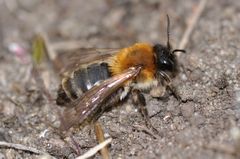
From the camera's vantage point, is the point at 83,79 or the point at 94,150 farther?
the point at 83,79

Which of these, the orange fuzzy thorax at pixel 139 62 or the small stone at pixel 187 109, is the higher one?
the orange fuzzy thorax at pixel 139 62

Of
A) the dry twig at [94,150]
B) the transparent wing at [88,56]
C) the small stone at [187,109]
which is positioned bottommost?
the dry twig at [94,150]

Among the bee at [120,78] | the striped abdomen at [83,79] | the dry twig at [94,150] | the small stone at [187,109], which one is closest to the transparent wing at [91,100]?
A: the bee at [120,78]

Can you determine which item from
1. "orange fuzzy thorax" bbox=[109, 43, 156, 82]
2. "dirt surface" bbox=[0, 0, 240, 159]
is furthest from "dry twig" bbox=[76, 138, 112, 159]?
"orange fuzzy thorax" bbox=[109, 43, 156, 82]

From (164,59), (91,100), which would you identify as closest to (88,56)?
(91,100)

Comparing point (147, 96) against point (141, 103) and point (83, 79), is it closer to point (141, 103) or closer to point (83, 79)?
point (141, 103)

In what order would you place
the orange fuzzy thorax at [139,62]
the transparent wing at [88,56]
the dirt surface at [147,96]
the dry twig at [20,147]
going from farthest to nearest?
the transparent wing at [88,56], the orange fuzzy thorax at [139,62], the dry twig at [20,147], the dirt surface at [147,96]

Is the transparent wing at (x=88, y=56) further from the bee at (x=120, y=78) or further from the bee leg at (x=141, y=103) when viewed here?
the bee leg at (x=141, y=103)

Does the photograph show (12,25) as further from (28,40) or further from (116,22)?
(116,22)
